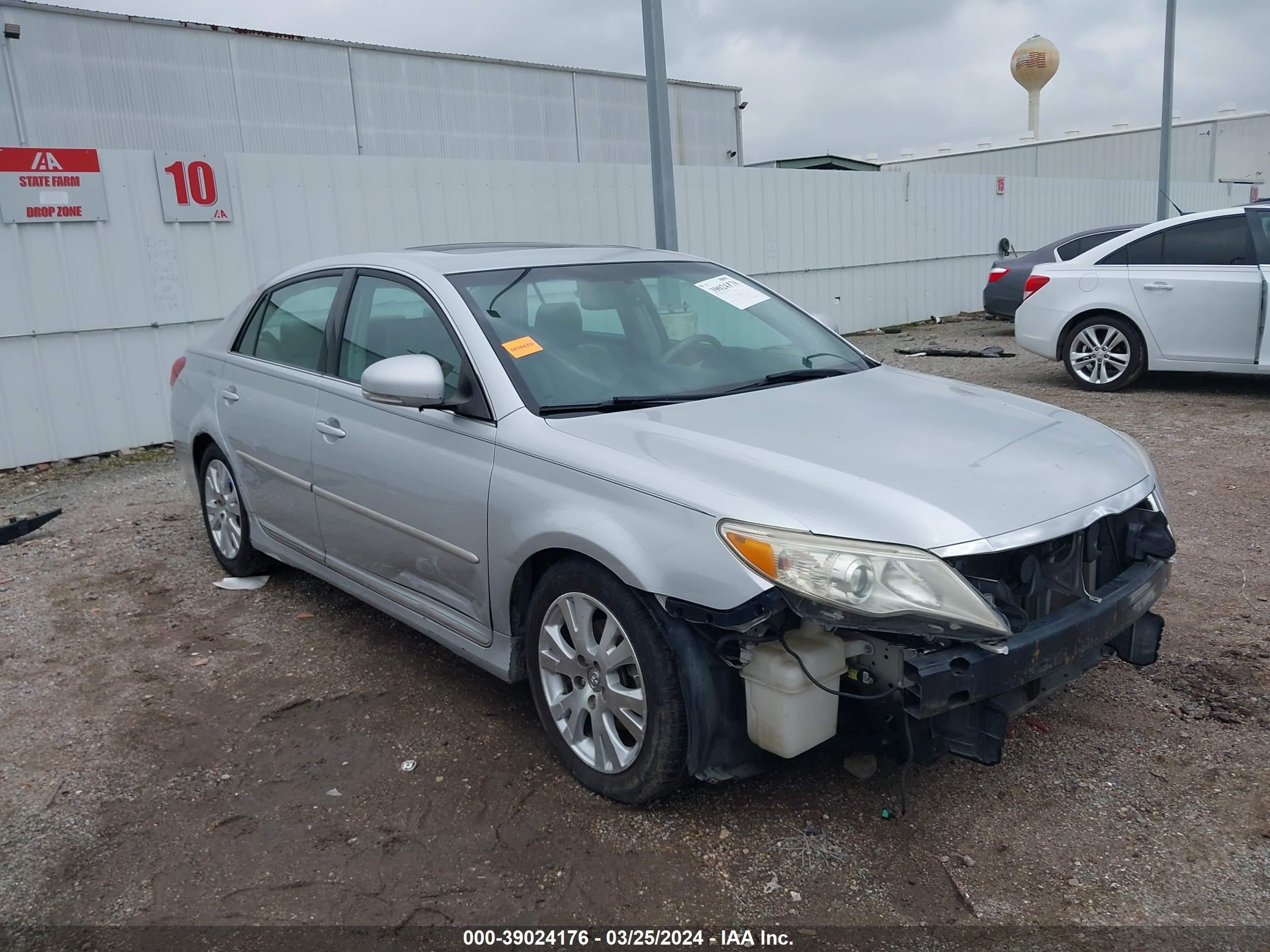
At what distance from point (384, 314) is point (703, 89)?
23.8 meters

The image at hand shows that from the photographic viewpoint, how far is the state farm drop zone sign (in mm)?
7664

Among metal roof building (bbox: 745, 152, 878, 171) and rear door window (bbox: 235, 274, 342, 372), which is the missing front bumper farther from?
metal roof building (bbox: 745, 152, 878, 171)

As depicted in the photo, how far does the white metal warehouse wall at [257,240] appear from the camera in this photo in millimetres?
7961

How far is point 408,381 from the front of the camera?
3.32 meters

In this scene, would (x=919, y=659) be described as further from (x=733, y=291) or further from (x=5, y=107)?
(x=5, y=107)

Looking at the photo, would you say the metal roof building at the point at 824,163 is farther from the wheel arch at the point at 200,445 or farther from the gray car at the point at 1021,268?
the wheel arch at the point at 200,445

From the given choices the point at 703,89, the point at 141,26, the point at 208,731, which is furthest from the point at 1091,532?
the point at 703,89

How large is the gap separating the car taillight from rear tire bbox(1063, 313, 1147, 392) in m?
0.48

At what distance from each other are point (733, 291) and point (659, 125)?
15.1 feet

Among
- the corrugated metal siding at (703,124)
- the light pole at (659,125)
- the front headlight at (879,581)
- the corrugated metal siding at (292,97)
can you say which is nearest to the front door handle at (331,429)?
the front headlight at (879,581)

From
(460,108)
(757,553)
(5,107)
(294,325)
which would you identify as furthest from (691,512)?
(460,108)

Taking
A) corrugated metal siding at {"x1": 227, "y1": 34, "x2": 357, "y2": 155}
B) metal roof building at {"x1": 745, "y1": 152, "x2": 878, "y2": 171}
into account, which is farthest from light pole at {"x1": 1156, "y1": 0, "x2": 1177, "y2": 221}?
corrugated metal siding at {"x1": 227, "y1": 34, "x2": 357, "y2": 155}

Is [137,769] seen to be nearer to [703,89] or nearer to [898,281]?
[898,281]

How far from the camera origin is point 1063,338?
9641mm
